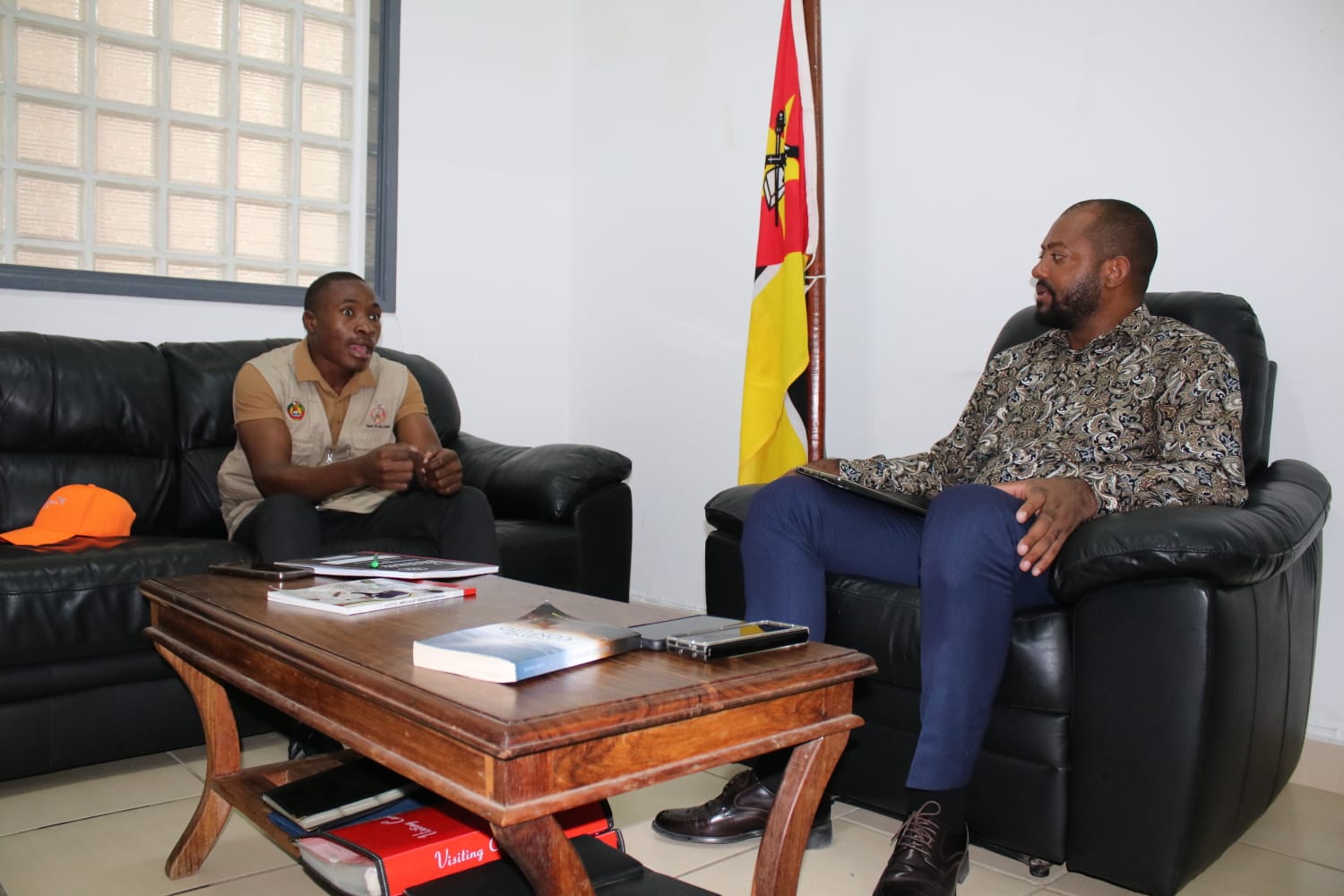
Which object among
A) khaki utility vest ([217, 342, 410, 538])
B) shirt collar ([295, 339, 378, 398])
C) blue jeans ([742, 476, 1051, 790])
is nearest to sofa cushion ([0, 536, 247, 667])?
khaki utility vest ([217, 342, 410, 538])

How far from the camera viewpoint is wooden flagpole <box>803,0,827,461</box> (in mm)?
2691

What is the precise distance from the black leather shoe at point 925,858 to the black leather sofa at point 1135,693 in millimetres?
171

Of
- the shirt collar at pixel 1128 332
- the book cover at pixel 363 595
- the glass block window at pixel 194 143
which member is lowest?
the book cover at pixel 363 595

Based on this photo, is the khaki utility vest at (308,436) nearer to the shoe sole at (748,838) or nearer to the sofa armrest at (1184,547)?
the shoe sole at (748,838)

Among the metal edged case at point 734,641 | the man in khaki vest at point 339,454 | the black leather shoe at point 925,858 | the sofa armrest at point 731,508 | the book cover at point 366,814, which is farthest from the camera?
the man in khaki vest at point 339,454

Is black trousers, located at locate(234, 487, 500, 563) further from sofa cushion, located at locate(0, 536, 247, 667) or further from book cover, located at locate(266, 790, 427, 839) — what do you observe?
book cover, located at locate(266, 790, 427, 839)

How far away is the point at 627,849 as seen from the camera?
1725mm

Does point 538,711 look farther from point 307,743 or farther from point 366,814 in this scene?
point 307,743

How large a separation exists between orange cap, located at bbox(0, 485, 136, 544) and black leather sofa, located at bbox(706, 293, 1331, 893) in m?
1.62

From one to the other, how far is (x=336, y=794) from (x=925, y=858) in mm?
813

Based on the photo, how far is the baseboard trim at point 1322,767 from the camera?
207 centimetres

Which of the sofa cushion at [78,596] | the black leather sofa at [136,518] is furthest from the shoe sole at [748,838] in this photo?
the sofa cushion at [78,596]

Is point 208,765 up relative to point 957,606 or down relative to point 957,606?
down

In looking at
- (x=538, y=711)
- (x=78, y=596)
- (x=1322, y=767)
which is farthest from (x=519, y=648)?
(x=1322, y=767)
